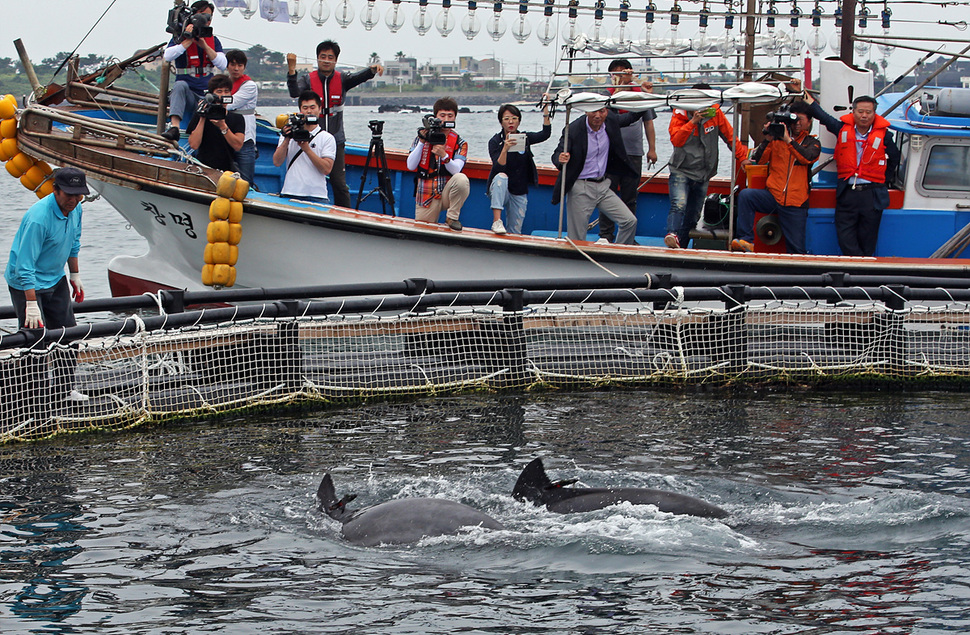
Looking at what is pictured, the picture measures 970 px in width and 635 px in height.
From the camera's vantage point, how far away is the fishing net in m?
9.84

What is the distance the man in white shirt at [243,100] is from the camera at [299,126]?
3.54ft

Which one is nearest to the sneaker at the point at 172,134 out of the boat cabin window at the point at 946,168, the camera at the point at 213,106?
the camera at the point at 213,106

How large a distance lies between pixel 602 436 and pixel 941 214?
5922 millimetres

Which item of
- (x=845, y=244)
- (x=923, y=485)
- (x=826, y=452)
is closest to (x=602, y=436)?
(x=826, y=452)

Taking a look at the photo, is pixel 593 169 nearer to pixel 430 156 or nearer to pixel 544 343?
pixel 430 156

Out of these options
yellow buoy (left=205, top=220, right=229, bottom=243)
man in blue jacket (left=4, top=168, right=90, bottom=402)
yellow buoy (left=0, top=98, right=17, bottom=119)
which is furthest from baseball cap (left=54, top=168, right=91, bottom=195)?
yellow buoy (left=0, top=98, right=17, bottom=119)

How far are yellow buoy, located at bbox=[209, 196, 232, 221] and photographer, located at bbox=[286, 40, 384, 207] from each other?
1781 millimetres

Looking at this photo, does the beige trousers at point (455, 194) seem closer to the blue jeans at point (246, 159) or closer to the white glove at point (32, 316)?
the blue jeans at point (246, 159)

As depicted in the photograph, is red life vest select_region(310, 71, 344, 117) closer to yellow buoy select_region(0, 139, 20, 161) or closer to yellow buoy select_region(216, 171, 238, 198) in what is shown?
yellow buoy select_region(216, 171, 238, 198)

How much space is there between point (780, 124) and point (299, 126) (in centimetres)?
512

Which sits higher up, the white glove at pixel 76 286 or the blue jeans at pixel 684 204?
the blue jeans at pixel 684 204

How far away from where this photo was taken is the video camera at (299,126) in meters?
12.3

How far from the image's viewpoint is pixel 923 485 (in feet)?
25.1

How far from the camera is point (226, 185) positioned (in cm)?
1220
